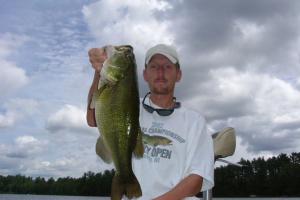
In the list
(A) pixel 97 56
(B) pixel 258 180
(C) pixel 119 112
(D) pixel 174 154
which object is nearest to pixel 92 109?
(C) pixel 119 112

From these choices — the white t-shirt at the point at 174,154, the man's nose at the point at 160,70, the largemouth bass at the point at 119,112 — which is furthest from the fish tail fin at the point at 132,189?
the man's nose at the point at 160,70

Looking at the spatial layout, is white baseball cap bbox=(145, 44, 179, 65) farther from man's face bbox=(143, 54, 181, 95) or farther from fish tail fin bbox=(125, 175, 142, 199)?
fish tail fin bbox=(125, 175, 142, 199)

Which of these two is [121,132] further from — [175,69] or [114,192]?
[175,69]

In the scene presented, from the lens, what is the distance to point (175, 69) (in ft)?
19.0

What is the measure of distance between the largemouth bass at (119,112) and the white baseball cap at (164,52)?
0.96 meters

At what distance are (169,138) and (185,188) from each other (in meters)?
0.62

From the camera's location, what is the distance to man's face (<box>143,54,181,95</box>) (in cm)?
562

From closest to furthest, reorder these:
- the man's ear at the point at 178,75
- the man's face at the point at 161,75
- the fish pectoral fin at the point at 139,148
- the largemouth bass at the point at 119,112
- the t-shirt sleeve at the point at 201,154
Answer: the largemouth bass at the point at 119,112 < the fish pectoral fin at the point at 139,148 < the t-shirt sleeve at the point at 201,154 < the man's face at the point at 161,75 < the man's ear at the point at 178,75

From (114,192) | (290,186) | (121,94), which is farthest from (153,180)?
(290,186)

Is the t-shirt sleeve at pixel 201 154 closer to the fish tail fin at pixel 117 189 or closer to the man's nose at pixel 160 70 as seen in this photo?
the man's nose at pixel 160 70

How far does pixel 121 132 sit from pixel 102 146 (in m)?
0.44

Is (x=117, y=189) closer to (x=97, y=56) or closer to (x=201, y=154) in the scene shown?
(x=201, y=154)

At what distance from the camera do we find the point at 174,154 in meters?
5.40

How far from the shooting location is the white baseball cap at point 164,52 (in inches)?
227
